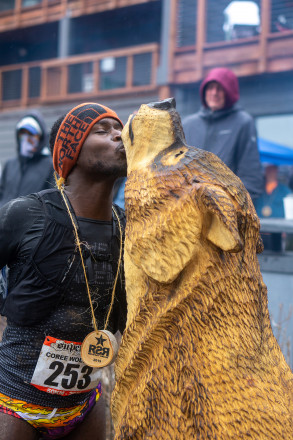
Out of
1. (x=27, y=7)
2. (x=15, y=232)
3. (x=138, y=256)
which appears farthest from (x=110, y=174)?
(x=27, y=7)

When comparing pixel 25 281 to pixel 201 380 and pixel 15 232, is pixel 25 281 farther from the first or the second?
pixel 201 380

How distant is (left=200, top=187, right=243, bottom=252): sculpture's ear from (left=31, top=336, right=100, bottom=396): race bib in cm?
71

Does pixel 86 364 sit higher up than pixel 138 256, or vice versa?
pixel 138 256

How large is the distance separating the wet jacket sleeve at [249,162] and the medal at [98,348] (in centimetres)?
207

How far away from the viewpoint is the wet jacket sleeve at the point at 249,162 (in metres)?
3.52

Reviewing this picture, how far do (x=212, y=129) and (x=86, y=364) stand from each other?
2398mm

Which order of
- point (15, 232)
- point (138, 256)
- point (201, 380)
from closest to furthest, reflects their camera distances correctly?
point (201, 380) < point (138, 256) < point (15, 232)

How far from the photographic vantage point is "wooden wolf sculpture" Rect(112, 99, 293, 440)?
4.17 ft

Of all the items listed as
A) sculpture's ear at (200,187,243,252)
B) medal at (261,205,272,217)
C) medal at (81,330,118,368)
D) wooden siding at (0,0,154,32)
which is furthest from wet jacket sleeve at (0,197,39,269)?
wooden siding at (0,0,154,32)

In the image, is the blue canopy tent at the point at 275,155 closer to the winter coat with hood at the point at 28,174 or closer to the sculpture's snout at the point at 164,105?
the winter coat with hood at the point at 28,174

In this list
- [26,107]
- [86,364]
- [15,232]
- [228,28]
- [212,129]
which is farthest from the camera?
[26,107]

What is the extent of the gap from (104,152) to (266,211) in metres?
2.84

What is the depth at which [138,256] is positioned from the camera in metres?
1.40

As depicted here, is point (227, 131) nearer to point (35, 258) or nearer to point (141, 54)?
point (35, 258)
